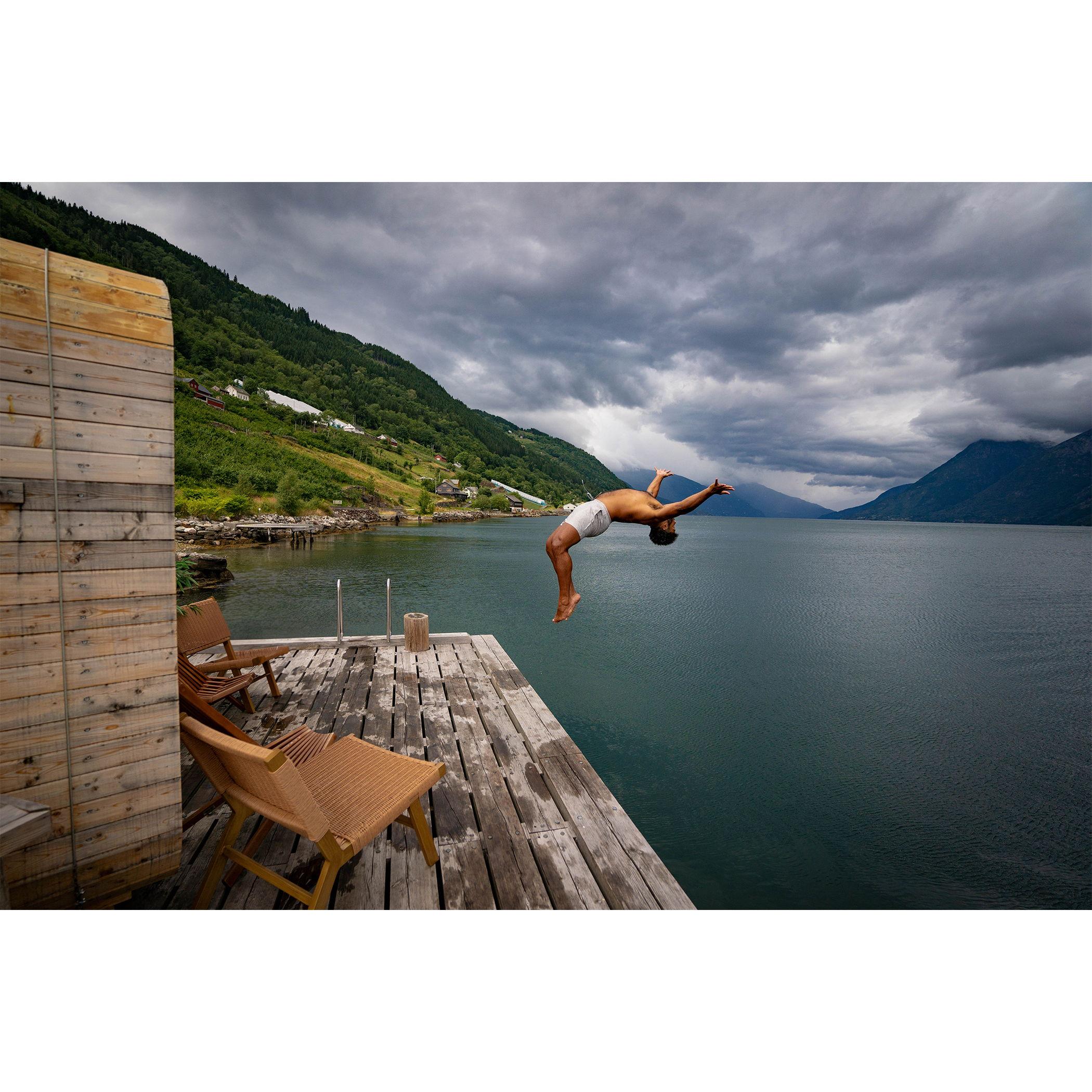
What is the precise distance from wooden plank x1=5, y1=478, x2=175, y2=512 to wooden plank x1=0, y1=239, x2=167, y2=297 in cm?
91

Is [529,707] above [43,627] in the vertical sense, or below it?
below

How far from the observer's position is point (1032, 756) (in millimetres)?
9562

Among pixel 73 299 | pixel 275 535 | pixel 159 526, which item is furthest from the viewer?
pixel 275 535

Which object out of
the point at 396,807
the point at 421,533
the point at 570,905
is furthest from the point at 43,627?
the point at 421,533

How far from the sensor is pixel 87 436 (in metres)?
2.15

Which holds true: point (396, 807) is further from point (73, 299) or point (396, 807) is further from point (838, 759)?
point (838, 759)

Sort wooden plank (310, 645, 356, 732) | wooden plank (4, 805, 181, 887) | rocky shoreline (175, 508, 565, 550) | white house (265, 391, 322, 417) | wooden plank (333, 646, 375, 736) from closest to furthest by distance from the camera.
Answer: wooden plank (4, 805, 181, 887)
wooden plank (333, 646, 375, 736)
wooden plank (310, 645, 356, 732)
rocky shoreline (175, 508, 565, 550)
white house (265, 391, 322, 417)

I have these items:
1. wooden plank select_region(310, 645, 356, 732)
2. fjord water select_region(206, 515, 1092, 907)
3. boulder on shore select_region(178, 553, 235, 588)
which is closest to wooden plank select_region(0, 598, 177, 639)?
wooden plank select_region(310, 645, 356, 732)

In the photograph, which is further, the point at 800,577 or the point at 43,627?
the point at 800,577

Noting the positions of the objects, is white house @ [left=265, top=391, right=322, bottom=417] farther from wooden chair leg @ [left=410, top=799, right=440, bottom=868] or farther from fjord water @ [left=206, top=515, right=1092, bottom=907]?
wooden chair leg @ [left=410, top=799, right=440, bottom=868]

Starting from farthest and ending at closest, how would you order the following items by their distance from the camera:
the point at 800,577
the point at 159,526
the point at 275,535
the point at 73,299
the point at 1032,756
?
the point at 275,535
the point at 800,577
the point at 1032,756
the point at 159,526
the point at 73,299

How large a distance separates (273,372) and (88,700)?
10588 centimetres

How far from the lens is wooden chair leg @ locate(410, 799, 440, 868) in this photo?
2.71 metres
